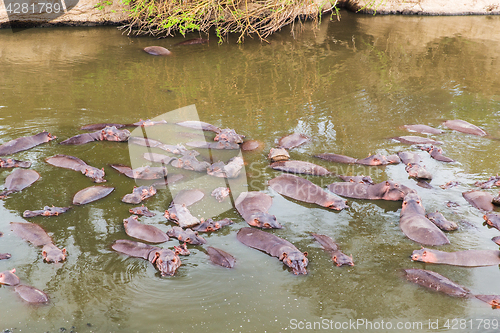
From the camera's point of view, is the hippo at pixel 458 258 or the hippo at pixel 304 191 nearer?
the hippo at pixel 458 258

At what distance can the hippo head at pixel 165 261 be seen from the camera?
4.69 metres

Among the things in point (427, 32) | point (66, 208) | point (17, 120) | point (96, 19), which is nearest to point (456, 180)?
point (66, 208)

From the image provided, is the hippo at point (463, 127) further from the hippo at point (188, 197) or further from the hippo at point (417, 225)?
the hippo at point (188, 197)

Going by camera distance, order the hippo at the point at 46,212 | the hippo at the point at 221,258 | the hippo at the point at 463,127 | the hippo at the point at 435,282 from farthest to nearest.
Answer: the hippo at the point at 463,127 < the hippo at the point at 46,212 < the hippo at the point at 221,258 < the hippo at the point at 435,282

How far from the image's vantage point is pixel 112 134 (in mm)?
A: 7652

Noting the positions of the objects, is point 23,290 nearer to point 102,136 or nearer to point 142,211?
point 142,211

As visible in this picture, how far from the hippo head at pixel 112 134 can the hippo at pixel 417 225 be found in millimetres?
4953

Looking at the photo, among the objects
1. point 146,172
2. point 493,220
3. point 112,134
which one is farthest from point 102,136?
point 493,220

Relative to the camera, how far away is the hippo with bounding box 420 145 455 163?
7090mm

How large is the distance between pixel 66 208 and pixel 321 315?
3700 millimetres

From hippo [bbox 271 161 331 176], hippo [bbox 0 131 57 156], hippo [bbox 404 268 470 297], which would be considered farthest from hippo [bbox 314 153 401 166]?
hippo [bbox 0 131 57 156]

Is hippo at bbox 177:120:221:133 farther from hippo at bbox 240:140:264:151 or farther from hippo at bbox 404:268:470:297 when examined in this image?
hippo at bbox 404:268:470:297

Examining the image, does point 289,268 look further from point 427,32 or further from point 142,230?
point 427,32

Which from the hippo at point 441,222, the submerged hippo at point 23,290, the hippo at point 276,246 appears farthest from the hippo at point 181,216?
the hippo at point 441,222
